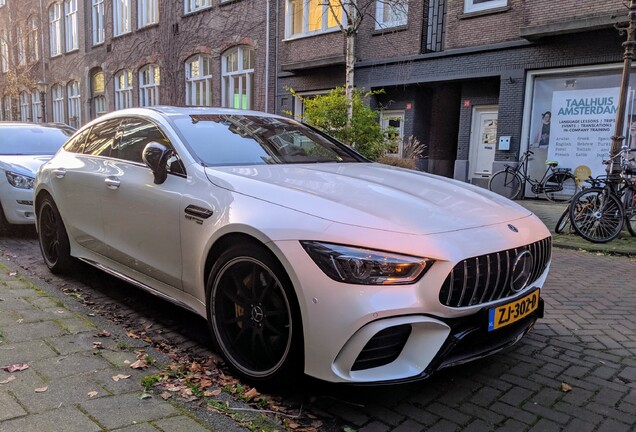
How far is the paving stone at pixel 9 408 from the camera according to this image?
2.32 metres

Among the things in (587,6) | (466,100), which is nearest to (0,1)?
(466,100)

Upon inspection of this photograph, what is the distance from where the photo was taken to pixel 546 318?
4.11 metres

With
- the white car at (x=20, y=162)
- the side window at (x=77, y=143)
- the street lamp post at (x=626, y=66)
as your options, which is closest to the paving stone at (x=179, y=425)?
the side window at (x=77, y=143)

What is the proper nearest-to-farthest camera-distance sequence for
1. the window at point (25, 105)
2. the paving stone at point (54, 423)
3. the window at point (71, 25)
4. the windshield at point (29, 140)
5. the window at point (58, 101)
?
the paving stone at point (54, 423) < the windshield at point (29, 140) < the window at point (71, 25) < the window at point (58, 101) < the window at point (25, 105)

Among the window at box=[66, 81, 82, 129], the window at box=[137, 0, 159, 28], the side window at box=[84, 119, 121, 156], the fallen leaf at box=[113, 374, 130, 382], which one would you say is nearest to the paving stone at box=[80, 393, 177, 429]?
the fallen leaf at box=[113, 374, 130, 382]

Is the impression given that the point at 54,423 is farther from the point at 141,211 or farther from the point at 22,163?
the point at 22,163

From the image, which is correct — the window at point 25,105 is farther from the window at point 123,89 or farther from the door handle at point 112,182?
the door handle at point 112,182

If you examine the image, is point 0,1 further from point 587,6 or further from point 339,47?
point 587,6

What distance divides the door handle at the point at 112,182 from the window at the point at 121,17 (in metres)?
24.0

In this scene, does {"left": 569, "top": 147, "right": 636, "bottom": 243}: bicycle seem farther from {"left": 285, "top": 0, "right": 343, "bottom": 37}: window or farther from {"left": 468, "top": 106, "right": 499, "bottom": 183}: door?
{"left": 285, "top": 0, "right": 343, "bottom": 37}: window

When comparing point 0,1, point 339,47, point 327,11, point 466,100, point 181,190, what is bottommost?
point 181,190

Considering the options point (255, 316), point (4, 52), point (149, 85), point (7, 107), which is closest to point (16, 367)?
point (255, 316)

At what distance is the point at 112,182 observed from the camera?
3.85 m

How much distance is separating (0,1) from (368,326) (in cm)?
4370
